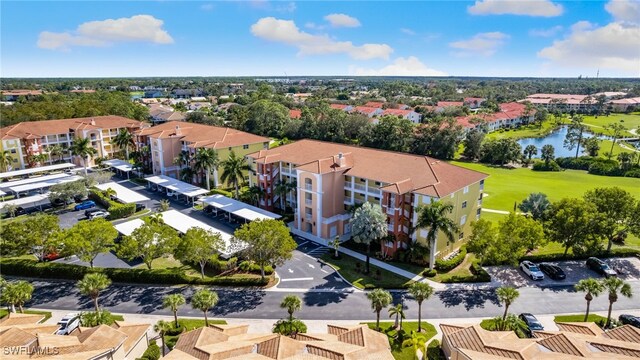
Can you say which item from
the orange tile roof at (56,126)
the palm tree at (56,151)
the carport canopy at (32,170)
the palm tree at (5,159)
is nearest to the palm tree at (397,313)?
the carport canopy at (32,170)

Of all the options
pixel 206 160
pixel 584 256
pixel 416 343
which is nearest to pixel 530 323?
pixel 416 343

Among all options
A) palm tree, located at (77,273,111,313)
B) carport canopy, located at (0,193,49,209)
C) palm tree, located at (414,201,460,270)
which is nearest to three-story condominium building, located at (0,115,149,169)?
carport canopy, located at (0,193,49,209)

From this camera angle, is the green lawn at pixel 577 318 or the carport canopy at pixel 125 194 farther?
the carport canopy at pixel 125 194

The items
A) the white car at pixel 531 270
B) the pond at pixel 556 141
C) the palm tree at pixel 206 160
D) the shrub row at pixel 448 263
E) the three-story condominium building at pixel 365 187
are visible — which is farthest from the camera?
the pond at pixel 556 141

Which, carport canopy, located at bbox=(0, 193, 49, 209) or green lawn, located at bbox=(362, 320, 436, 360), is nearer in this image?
green lawn, located at bbox=(362, 320, 436, 360)

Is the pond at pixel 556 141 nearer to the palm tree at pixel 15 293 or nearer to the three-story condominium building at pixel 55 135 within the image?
the three-story condominium building at pixel 55 135

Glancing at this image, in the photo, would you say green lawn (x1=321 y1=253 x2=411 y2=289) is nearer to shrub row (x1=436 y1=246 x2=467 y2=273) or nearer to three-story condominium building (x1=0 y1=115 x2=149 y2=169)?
shrub row (x1=436 y1=246 x2=467 y2=273)
